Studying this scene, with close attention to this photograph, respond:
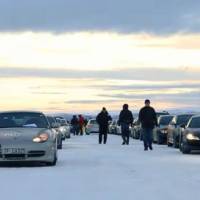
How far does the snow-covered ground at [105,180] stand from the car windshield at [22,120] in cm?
120

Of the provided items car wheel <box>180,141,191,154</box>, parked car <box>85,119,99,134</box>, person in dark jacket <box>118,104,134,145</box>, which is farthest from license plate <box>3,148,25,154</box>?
parked car <box>85,119,99,134</box>

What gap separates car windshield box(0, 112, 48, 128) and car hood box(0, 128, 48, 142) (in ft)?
1.53

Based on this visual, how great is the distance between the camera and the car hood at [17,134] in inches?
768

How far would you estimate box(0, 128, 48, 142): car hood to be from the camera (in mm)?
19500

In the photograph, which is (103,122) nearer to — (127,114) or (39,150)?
(127,114)

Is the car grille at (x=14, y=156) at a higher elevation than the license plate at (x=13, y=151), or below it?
below

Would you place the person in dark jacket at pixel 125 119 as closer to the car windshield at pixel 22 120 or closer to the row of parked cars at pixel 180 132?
the row of parked cars at pixel 180 132

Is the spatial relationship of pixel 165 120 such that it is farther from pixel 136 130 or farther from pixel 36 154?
pixel 36 154

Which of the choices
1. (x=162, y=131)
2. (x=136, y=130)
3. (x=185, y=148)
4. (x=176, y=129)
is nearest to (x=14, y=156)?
(x=185, y=148)

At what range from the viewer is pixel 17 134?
19.6m

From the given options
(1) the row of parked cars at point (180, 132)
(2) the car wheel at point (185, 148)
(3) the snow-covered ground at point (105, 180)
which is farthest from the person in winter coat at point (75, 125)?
(3) the snow-covered ground at point (105, 180)

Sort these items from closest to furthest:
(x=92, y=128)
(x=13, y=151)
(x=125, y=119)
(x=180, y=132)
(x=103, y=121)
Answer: (x=13, y=151) < (x=180, y=132) < (x=125, y=119) < (x=103, y=121) < (x=92, y=128)

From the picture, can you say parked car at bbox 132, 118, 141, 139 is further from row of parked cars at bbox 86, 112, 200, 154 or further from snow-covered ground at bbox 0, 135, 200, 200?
snow-covered ground at bbox 0, 135, 200, 200

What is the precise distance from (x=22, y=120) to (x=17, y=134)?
117 centimetres
